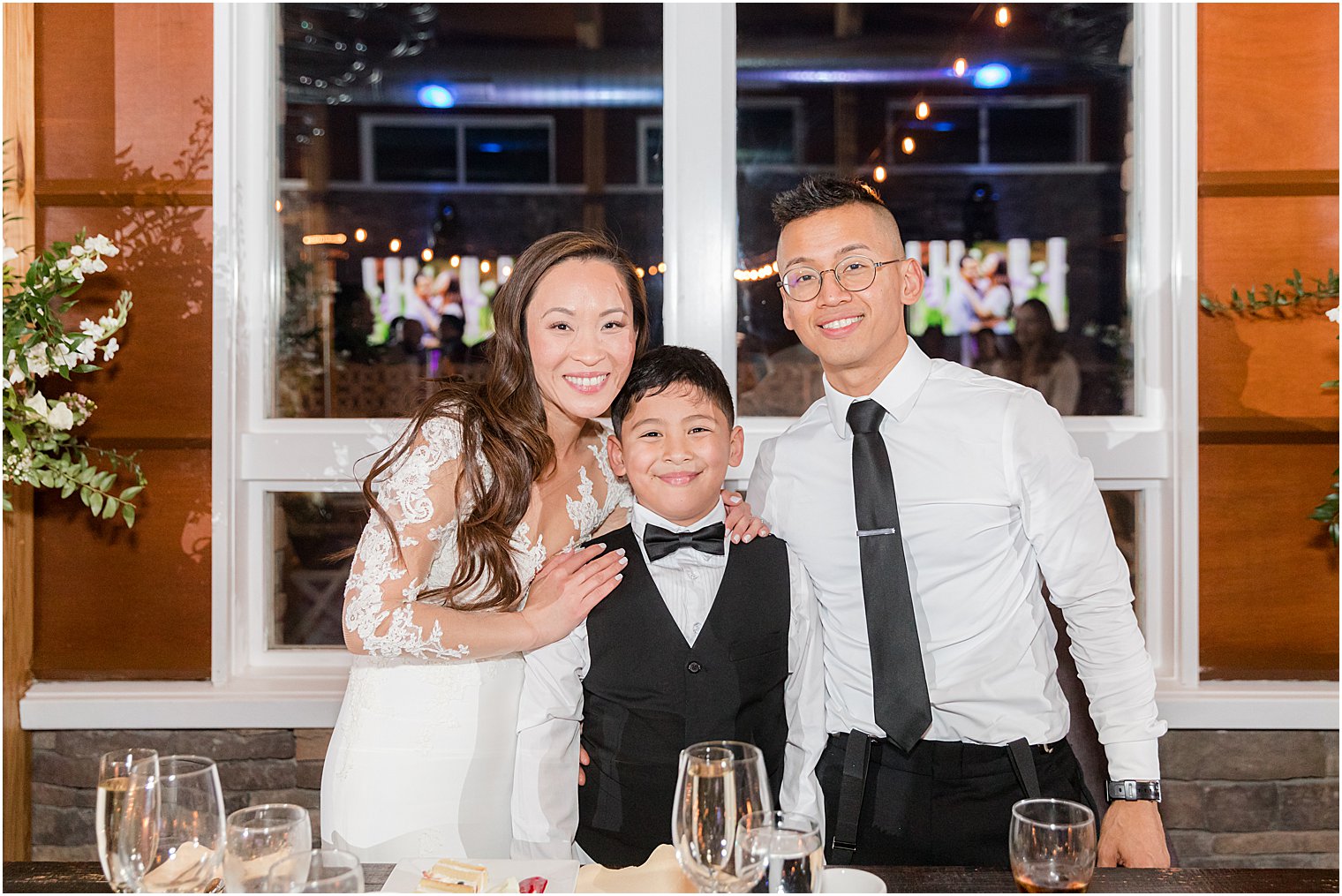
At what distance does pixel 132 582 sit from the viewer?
2.70m

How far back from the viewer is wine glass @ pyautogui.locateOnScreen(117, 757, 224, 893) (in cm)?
108

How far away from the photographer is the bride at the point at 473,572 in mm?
1807

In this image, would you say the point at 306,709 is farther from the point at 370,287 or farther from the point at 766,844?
the point at 766,844

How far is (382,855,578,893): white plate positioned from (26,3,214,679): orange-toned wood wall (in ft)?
5.56

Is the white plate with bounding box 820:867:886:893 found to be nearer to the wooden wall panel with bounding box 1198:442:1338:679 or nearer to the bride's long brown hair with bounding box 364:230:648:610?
the bride's long brown hair with bounding box 364:230:648:610

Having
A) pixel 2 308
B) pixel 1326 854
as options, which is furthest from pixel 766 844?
pixel 1326 854

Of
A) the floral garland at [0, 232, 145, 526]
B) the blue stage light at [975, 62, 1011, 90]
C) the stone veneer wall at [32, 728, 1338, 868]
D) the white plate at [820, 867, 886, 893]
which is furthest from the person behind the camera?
the blue stage light at [975, 62, 1011, 90]

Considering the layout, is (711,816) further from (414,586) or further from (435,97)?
(435,97)

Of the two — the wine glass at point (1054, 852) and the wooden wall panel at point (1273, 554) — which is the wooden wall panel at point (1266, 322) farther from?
the wine glass at point (1054, 852)

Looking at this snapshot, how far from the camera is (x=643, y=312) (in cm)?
207

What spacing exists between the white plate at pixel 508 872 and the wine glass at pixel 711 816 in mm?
254

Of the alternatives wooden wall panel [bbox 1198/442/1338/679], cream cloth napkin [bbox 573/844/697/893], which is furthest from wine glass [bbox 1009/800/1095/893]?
wooden wall panel [bbox 1198/442/1338/679]

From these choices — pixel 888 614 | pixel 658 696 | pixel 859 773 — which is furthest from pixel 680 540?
pixel 859 773

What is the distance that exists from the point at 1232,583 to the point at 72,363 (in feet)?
9.47
